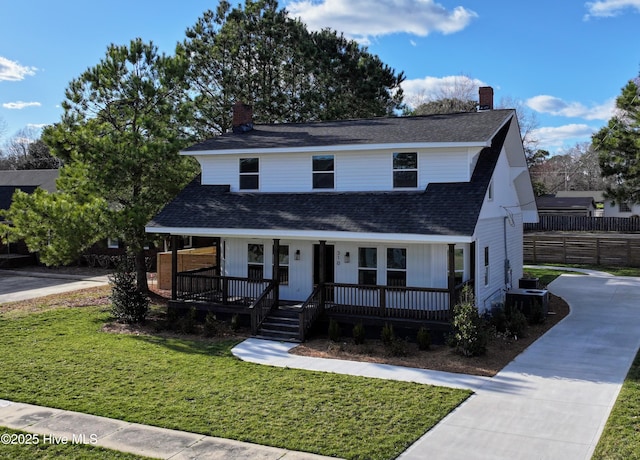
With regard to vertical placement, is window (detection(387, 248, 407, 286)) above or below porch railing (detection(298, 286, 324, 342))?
Result: above

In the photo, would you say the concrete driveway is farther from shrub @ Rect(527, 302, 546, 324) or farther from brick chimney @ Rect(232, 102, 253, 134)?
shrub @ Rect(527, 302, 546, 324)

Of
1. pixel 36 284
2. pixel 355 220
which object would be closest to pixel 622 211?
pixel 355 220

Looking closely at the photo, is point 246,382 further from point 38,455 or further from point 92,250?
point 92,250

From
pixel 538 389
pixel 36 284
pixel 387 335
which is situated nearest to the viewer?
pixel 538 389

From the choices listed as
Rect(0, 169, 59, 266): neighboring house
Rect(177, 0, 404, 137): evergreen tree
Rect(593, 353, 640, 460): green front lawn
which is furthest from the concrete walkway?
Rect(0, 169, 59, 266): neighboring house

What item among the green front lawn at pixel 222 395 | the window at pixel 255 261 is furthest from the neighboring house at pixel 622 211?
the green front lawn at pixel 222 395

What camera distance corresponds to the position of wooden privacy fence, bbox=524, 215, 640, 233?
50.3 meters

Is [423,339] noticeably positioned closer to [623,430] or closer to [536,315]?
[536,315]

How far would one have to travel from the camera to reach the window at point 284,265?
17781mm

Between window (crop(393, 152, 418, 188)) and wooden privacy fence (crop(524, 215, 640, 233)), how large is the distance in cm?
3697

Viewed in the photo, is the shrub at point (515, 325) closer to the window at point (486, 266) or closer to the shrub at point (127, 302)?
the window at point (486, 266)

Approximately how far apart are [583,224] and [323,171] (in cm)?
4132

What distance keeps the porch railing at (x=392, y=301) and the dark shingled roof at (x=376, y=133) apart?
4.39 m

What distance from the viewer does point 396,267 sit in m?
16.2
